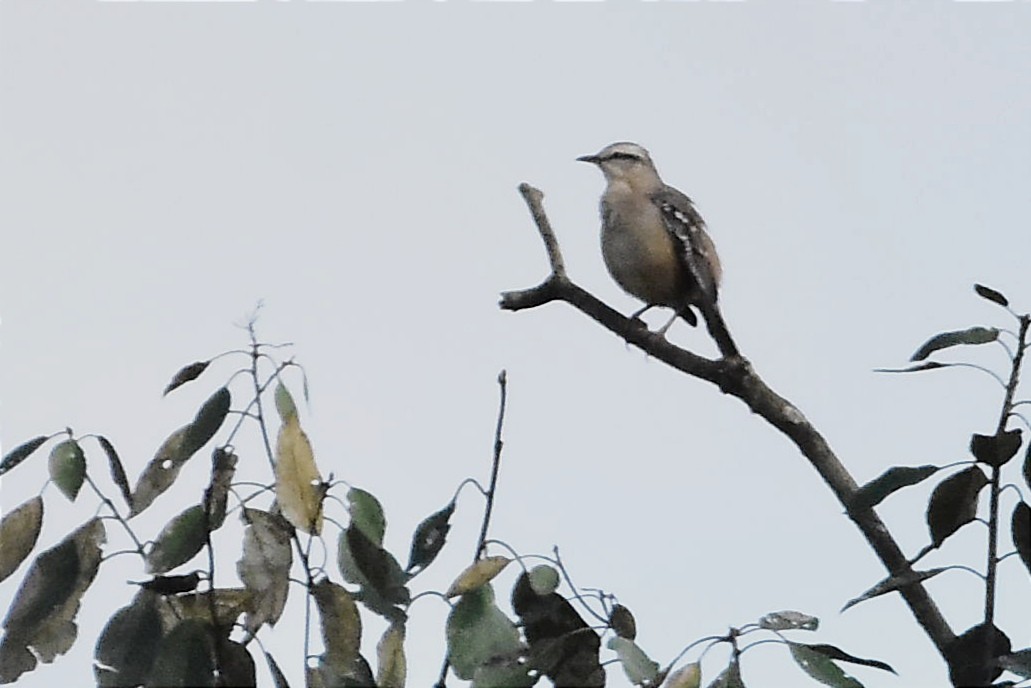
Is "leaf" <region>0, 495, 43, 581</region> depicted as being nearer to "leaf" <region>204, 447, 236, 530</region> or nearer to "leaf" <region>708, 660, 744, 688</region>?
"leaf" <region>204, 447, 236, 530</region>

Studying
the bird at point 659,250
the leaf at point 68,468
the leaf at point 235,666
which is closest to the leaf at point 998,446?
the leaf at point 235,666

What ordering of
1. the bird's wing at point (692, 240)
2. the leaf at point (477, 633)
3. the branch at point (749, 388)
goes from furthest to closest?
the bird's wing at point (692, 240) < the branch at point (749, 388) < the leaf at point (477, 633)

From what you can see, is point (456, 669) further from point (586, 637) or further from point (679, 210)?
point (679, 210)

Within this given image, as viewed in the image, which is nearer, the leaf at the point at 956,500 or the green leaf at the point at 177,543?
the green leaf at the point at 177,543

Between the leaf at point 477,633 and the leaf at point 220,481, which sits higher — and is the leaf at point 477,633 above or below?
below

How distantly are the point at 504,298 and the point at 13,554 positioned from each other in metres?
1.29

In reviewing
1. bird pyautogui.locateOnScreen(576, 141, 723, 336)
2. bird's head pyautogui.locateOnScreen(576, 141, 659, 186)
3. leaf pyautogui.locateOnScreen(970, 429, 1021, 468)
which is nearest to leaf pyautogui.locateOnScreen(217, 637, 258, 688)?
leaf pyautogui.locateOnScreen(970, 429, 1021, 468)

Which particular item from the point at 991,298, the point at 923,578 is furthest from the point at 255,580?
the point at 991,298

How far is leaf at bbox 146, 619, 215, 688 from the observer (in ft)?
6.75

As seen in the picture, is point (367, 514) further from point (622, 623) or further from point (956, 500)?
point (956, 500)

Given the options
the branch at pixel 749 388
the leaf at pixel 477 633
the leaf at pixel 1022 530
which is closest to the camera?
the leaf at pixel 477 633

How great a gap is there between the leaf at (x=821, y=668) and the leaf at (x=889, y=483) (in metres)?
0.29

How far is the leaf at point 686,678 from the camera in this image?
87.4 inches

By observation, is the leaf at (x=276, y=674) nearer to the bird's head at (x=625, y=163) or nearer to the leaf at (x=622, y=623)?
the leaf at (x=622, y=623)
